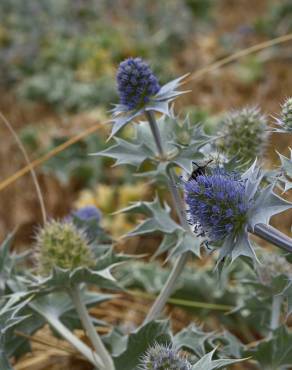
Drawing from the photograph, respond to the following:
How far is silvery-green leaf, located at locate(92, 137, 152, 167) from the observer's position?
131 cm

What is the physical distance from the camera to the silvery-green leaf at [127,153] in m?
1.31

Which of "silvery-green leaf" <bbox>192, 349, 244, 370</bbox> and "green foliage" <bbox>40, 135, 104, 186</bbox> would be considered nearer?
"silvery-green leaf" <bbox>192, 349, 244, 370</bbox>

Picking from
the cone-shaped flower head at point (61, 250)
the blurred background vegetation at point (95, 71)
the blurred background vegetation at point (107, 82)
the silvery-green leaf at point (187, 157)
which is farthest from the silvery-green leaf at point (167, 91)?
the blurred background vegetation at point (95, 71)

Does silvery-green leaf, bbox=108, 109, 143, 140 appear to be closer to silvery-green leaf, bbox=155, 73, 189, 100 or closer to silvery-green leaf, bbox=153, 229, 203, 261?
silvery-green leaf, bbox=155, 73, 189, 100

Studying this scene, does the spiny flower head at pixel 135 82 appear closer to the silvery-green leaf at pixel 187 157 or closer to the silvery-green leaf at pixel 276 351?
the silvery-green leaf at pixel 187 157

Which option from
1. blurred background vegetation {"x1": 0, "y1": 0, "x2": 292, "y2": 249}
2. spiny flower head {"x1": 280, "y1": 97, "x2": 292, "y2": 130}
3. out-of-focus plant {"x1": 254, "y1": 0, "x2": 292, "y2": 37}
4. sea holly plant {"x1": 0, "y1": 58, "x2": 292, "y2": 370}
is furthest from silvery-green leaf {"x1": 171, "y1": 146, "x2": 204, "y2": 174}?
out-of-focus plant {"x1": 254, "y1": 0, "x2": 292, "y2": 37}

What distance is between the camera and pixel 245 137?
4.64 ft

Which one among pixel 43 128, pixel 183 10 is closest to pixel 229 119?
pixel 43 128

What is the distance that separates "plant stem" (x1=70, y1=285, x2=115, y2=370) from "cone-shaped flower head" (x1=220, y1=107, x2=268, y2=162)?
442mm

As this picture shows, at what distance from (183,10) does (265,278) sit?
10.9ft

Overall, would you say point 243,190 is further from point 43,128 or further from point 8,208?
point 43,128

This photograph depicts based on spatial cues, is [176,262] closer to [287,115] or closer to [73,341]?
[73,341]

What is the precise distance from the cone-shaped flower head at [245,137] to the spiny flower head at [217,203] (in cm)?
44

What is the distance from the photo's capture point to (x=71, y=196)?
2830 millimetres
